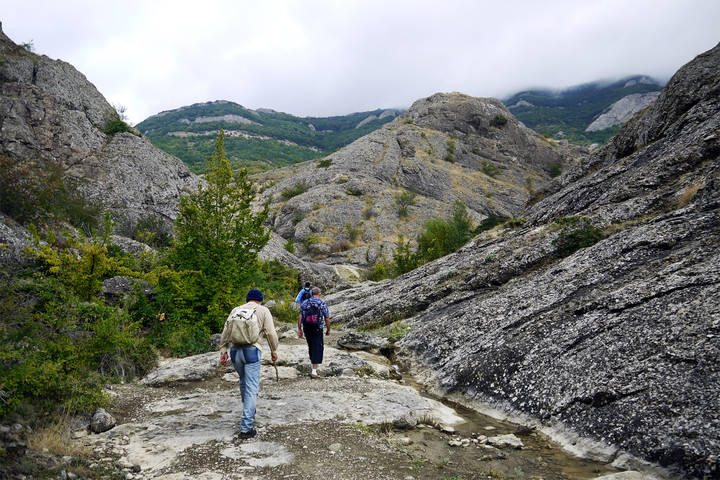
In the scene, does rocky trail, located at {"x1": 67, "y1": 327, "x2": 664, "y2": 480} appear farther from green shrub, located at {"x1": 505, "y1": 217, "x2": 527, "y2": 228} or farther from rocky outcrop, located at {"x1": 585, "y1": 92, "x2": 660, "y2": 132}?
rocky outcrop, located at {"x1": 585, "y1": 92, "x2": 660, "y2": 132}

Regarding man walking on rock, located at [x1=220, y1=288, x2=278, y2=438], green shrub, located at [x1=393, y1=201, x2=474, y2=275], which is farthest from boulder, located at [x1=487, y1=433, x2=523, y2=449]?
green shrub, located at [x1=393, y1=201, x2=474, y2=275]

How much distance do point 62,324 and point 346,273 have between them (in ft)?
142

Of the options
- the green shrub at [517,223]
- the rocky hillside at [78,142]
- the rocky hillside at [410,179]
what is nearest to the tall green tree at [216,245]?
the rocky hillside at [78,142]

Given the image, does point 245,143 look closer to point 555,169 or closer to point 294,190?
point 294,190

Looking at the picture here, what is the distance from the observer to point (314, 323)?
34.6 ft

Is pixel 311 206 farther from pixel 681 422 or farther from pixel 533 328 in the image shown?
pixel 681 422

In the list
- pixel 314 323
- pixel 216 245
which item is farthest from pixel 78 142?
pixel 314 323

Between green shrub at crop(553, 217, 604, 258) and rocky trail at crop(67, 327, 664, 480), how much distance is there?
28.3 ft

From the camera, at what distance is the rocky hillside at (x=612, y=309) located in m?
6.23

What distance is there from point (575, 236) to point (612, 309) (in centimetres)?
648

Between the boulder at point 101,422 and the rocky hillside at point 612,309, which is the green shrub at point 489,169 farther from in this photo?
the boulder at point 101,422

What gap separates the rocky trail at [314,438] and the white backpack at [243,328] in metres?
1.59

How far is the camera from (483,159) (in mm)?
91375

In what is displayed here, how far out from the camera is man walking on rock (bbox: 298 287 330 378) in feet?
34.6
